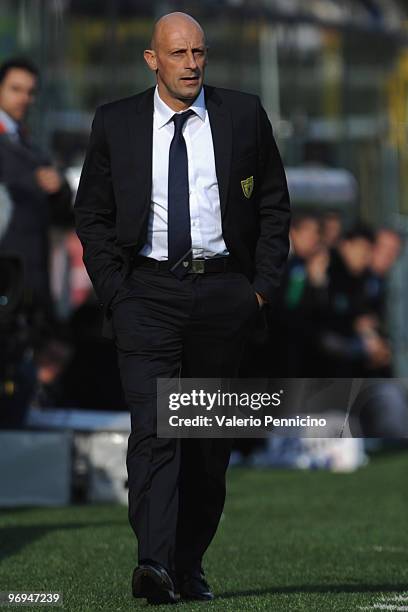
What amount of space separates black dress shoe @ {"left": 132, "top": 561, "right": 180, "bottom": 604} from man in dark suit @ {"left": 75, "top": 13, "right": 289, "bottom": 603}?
1.5 inches

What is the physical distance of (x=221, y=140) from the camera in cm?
665

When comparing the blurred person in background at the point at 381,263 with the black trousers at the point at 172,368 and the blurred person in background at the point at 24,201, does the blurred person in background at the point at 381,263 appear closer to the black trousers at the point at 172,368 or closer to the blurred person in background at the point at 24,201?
the blurred person in background at the point at 24,201

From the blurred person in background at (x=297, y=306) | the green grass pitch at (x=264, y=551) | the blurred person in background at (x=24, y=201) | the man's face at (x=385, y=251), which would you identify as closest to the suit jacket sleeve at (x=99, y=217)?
the green grass pitch at (x=264, y=551)

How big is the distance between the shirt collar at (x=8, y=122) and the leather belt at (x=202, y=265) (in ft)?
16.8

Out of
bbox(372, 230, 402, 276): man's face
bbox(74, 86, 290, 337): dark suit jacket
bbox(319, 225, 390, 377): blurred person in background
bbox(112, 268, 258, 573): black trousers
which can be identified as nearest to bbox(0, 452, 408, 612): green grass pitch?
bbox(112, 268, 258, 573): black trousers

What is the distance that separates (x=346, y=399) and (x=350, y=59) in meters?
11.1

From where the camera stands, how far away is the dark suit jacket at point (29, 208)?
→ 37.6 feet

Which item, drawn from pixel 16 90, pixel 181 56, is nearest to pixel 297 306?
pixel 16 90

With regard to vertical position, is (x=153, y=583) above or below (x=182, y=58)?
below

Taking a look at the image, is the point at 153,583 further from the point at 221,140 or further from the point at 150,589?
the point at 221,140

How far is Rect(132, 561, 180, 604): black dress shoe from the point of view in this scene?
6.33 metres

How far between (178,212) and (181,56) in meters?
0.58

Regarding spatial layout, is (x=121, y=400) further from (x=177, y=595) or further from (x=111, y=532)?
(x=177, y=595)

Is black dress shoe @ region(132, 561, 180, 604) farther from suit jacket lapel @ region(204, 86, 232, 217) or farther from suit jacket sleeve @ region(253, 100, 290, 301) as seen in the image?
suit jacket lapel @ region(204, 86, 232, 217)
